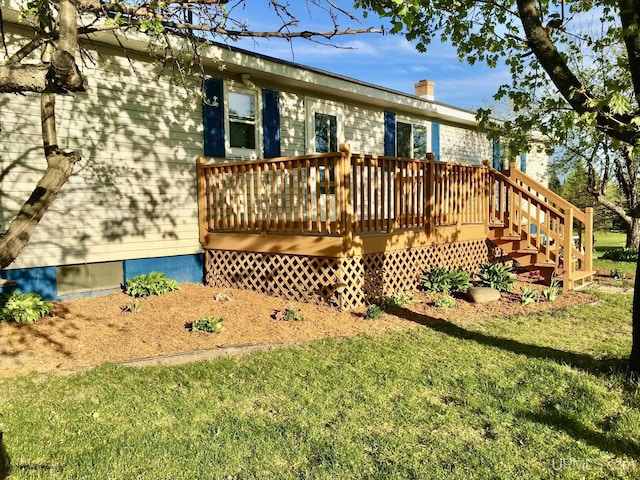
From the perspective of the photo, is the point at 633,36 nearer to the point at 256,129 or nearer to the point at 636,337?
the point at 636,337

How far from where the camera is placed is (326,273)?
20.9 ft

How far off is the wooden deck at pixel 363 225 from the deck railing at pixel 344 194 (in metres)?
0.02

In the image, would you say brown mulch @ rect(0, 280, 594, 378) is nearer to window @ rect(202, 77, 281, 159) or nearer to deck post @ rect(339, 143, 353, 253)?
deck post @ rect(339, 143, 353, 253)

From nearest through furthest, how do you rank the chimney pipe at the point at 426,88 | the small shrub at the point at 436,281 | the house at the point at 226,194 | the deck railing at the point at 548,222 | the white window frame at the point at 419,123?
1. the house at the point at 226,194
2. the small shrub at the point at 436,281
3. the deck railing at the point at 548,222
4. the white window frame at the point at 419,123
5. the chimney pipe at the point at 426,88

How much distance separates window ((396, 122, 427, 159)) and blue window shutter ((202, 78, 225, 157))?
219 inches

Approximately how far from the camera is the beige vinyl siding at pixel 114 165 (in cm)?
590

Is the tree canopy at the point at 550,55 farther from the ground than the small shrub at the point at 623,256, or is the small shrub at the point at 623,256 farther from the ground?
the tree canopy at the point at 550,55

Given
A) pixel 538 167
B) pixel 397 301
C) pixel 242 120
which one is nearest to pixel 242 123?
pixel 242 120

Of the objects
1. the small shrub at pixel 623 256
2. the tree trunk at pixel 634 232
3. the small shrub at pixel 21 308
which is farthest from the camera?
the tree trunk at pixel 634 232

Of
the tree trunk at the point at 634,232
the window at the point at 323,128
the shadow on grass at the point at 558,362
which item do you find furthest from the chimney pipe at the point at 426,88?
the shadow on grass at the point at 558,362

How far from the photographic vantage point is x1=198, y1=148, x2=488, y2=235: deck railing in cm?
625

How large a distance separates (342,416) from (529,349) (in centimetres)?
254

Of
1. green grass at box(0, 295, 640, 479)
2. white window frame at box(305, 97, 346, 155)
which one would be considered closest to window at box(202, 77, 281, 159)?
white window frame at box(305, 97, 346, 155)

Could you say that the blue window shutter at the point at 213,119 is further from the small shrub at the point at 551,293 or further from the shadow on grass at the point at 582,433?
the shadow on grass at the point at 582,433
